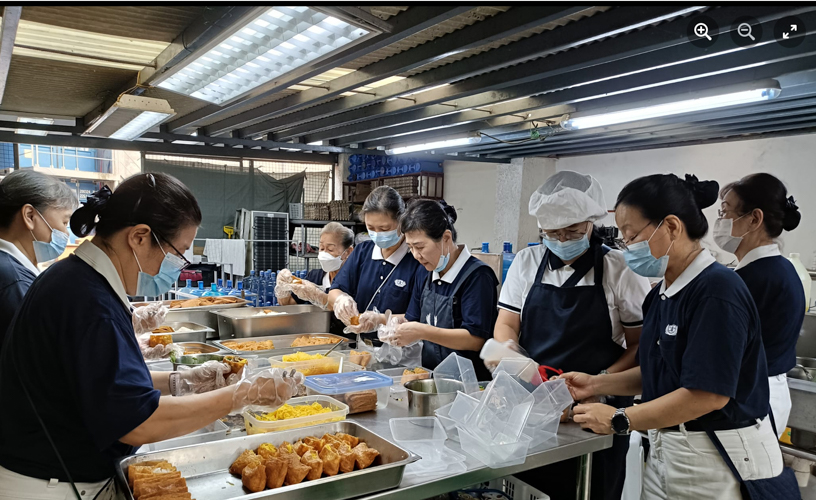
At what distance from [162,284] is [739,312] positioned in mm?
1934

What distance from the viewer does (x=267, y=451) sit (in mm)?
1696

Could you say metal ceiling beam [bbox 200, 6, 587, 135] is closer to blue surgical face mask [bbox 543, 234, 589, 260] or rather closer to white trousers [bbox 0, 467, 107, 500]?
blue surgical face mask [bbox 543, 234, 589, 260]

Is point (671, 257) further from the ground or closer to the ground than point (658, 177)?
closer to the ground

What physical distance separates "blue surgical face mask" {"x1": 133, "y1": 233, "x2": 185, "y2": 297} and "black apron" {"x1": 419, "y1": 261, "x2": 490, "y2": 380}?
57.6 inches

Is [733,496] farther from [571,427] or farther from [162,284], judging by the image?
[162,284]

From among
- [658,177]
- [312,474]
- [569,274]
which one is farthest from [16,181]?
[658,177]

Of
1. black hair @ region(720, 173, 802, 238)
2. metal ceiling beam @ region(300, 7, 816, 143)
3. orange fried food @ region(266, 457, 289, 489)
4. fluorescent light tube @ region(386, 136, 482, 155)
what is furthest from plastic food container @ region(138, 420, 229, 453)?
fluorescent light tube @ region(386, 136, 482, 155)

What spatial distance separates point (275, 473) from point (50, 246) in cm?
191

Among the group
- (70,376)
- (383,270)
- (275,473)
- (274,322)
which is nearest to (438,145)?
(383,270)

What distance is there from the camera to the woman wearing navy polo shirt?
8.69 feet

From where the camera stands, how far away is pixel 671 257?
197 centimetres

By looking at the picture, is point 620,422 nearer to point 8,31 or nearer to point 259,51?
point 259,51

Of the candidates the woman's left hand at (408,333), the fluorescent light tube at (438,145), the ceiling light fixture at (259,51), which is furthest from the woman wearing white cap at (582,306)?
the fluorescent light tube at (438,145)

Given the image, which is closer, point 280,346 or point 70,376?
point 70,376
